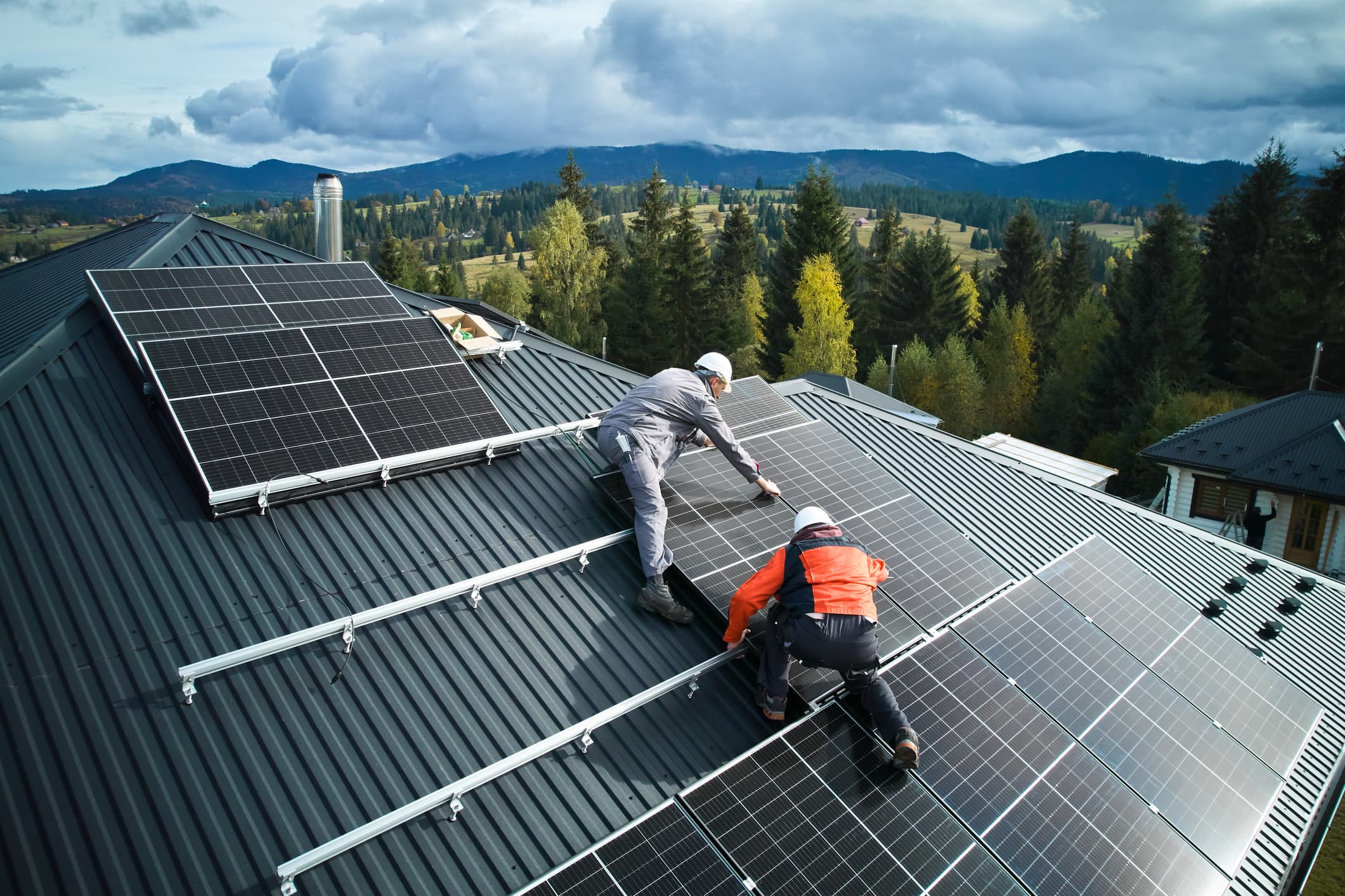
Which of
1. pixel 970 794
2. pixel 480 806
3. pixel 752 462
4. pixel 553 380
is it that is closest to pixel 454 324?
pixel 553 380

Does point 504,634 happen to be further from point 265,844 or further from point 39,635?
point 39,635

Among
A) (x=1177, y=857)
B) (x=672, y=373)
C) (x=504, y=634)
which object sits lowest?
(x=1177, y=857)

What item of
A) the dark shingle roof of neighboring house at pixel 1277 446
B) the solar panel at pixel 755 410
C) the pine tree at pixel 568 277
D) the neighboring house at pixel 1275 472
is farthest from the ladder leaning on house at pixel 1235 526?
the pine tree at pixel 568 277

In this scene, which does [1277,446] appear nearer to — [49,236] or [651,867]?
[651,867]

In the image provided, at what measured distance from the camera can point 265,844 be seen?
20.5ft

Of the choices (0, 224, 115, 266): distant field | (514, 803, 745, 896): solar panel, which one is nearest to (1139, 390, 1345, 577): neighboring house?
(514, 803, 745, 896): solar panel

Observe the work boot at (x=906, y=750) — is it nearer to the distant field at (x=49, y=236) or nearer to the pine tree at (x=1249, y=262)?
the pine tree at (x=1249, y=262)

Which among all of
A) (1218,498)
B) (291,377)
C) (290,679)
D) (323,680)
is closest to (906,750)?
(323,680)

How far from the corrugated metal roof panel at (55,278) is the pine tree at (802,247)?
144ft

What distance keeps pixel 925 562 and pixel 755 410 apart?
381cm

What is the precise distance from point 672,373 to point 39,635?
711 centimetres

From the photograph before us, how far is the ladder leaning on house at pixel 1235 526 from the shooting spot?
111 ft

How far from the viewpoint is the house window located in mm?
34094

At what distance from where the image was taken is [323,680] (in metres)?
7.53
